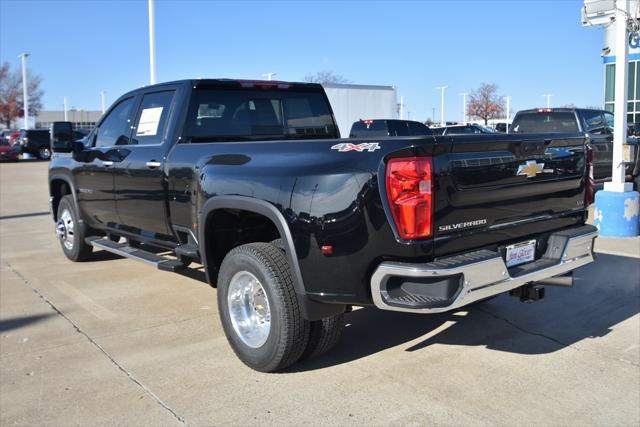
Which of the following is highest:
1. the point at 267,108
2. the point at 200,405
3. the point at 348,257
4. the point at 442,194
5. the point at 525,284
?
the point at 267,108

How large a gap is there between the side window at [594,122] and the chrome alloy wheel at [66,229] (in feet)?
34.3

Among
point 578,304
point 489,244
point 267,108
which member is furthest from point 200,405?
point 578,304

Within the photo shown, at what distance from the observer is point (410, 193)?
3.44 metres

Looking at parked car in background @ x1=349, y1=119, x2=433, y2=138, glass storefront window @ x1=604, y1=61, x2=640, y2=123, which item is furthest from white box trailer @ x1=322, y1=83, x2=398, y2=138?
glass storefront window @ x1=604, y1=61, x2=640, y2=123

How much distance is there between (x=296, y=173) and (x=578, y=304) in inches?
135

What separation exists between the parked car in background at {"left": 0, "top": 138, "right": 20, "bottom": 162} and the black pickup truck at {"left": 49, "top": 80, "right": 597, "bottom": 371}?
35.5 metres

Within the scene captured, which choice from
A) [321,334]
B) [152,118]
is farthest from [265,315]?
[152,118]

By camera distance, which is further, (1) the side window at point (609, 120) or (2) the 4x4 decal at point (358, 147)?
(1) the side window at point (609, 120)

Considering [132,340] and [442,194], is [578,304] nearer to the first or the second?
[442,194]

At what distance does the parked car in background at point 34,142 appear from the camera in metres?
38.0

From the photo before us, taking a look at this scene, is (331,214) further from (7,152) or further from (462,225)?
(7,152)

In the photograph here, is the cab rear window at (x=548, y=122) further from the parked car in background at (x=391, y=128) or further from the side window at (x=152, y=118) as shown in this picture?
the side window at (x=152, y=118)

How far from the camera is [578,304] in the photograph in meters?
5.82

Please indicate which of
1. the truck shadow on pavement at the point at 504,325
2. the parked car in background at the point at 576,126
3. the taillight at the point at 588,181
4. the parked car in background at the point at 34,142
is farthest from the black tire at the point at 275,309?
the parked car in background at the point at 34,142
